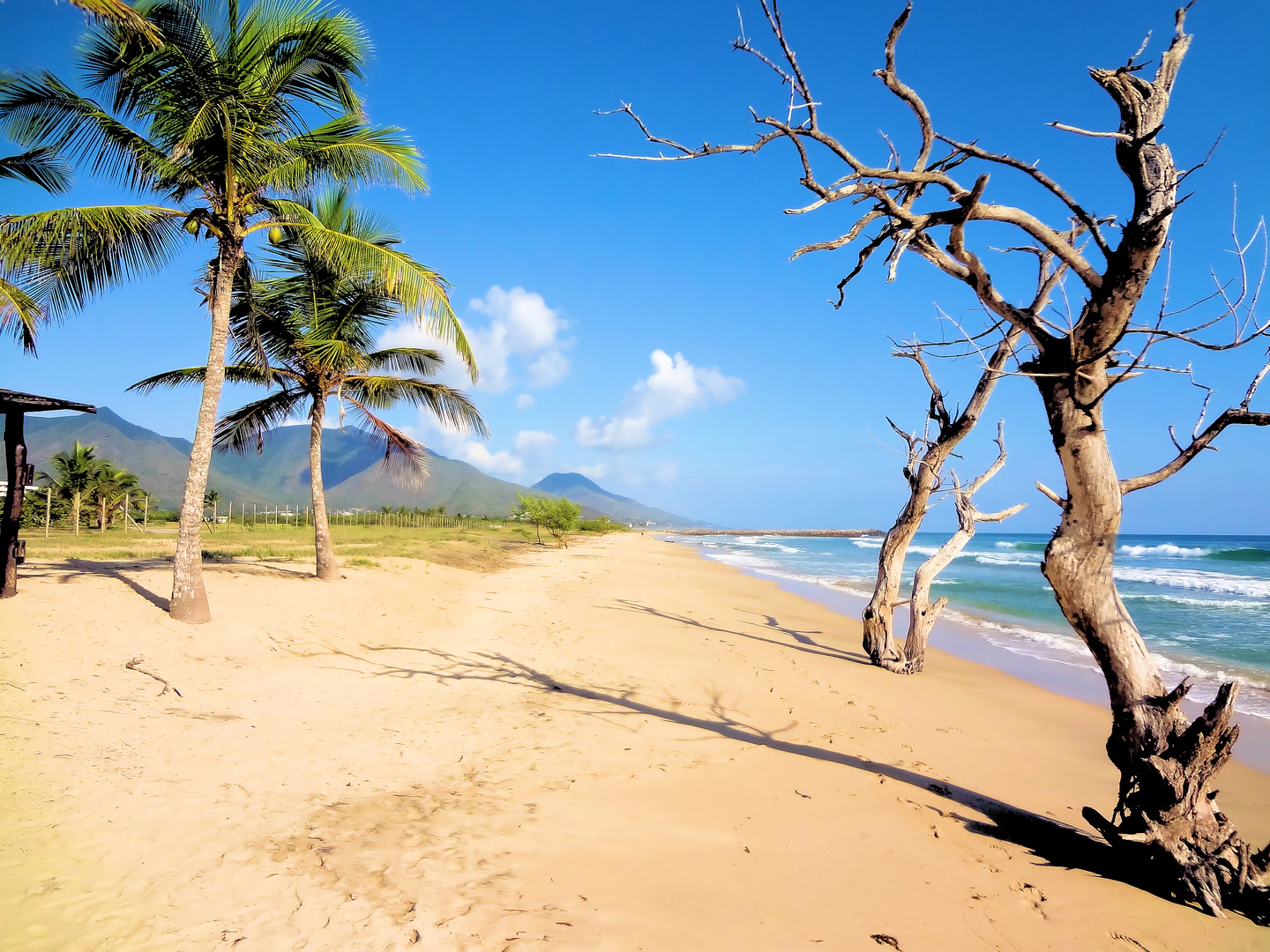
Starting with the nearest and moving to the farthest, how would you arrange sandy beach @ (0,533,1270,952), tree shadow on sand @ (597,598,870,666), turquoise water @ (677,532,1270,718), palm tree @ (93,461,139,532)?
sandy beach @ (0,533,1270,952) < tree shadow on sand @ (597,598,870,666) < turquoise water @ (677,532,1270,718) < palm tree @ (93,461,139,532)

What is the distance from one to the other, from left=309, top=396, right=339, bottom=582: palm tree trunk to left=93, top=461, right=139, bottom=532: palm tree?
91.7ft

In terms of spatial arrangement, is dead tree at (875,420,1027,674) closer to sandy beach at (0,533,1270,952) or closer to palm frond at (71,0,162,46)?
sandy beach at (0,533,1270,952)

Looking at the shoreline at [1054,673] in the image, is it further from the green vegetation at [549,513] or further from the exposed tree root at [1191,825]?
the green vegetation at [549,513]

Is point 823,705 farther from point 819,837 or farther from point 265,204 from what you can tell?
point 265,204

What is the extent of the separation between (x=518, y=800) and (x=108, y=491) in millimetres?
39664

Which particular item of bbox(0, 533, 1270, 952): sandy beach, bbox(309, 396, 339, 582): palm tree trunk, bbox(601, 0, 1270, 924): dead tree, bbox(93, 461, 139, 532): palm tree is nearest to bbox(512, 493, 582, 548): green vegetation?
bbox(93, 461, 139, 532): palm tree

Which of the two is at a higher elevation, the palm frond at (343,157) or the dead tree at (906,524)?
the palm frond at (343,157)

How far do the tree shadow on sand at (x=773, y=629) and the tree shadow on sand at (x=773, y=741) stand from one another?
11.9 ft

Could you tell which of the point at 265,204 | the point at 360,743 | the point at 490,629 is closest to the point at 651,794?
the point at 360,743

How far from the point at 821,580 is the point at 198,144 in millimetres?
22719

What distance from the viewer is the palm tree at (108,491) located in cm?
3225

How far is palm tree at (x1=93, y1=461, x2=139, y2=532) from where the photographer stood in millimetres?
32250

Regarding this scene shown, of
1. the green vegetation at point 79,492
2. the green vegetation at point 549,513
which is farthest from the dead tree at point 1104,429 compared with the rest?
the green vegetation at point 79,492

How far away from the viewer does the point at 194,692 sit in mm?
5699
